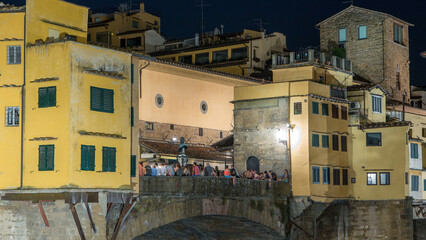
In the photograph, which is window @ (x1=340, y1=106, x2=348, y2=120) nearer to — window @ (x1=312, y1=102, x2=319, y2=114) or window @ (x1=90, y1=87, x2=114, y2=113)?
window @ (x1=312, y1=102, x2=319, y2=114)

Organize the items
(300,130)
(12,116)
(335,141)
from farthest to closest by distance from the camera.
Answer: (335,141) → (300,130) → (12,116)

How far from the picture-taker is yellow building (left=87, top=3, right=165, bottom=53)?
82375mm

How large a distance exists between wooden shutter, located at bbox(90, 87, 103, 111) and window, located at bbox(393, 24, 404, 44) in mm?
43162

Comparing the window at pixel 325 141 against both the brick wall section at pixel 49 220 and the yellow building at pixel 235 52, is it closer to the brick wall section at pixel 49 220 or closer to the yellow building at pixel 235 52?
the yellow building at pixel 235 52

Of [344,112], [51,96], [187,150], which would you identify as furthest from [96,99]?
[344,112]

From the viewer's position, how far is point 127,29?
85.2 m

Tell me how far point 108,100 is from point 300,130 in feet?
58.6

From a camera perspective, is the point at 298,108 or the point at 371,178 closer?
the point at 298,108

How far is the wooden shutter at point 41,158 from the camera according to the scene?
3744 cm

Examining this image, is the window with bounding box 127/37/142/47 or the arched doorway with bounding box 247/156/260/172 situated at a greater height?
the window with bounding box 127/37/142/47

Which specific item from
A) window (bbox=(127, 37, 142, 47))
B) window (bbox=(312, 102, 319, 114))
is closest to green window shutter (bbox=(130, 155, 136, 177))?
window (bbox=(312, 102, 319, 114))

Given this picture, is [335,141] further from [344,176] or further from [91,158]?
[91,158]

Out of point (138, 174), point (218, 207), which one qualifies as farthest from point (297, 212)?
point (138, 174)

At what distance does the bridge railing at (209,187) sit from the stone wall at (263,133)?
2328mm
